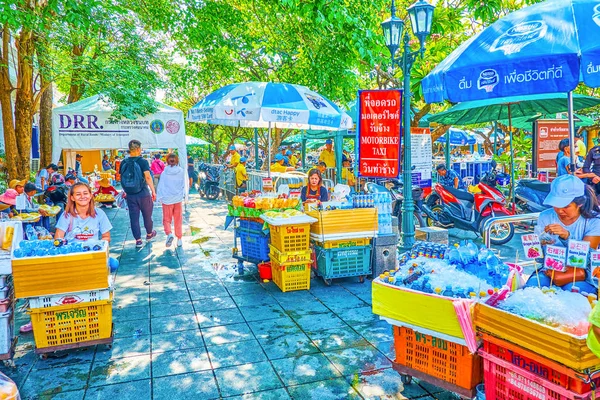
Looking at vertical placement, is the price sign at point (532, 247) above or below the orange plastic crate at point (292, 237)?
above

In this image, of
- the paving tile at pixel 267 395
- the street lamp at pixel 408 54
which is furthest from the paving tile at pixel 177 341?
the street lamp at pixel 408 54

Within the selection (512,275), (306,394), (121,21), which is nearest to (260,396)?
(306,394)

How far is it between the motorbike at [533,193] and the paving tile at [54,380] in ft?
30.6

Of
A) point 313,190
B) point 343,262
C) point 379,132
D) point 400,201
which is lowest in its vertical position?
point 343,262

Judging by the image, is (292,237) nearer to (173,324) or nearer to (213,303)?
(213,303)

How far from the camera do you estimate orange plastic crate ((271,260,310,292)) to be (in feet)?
21.3

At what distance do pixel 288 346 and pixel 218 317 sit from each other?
3.92ft

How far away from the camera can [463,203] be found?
401 inches

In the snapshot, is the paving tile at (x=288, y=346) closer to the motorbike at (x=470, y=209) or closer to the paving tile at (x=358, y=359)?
the paving tile at (x=358, y=359)

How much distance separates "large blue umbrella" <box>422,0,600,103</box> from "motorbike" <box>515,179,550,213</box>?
7.17 meters

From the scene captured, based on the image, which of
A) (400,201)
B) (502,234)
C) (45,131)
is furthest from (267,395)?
(45,131)

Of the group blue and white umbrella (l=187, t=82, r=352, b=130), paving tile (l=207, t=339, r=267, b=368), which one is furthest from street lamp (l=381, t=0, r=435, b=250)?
paving tile (l=207, t=339, r=267, b=368)

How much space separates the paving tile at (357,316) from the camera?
537cm

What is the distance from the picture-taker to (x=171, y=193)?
921cm
